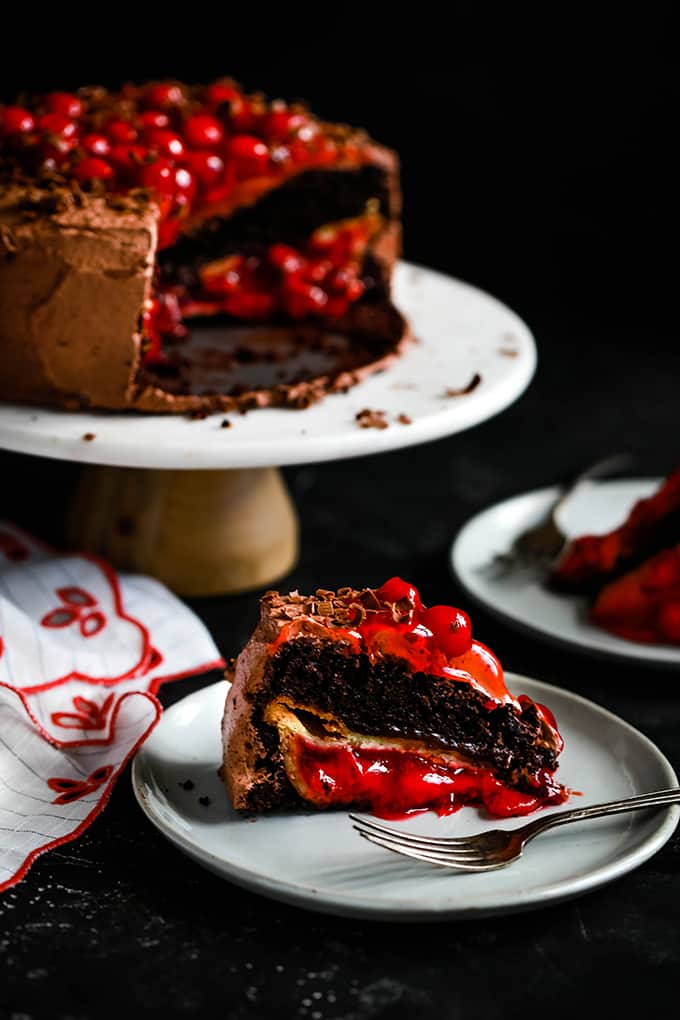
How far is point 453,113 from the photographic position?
438 cm

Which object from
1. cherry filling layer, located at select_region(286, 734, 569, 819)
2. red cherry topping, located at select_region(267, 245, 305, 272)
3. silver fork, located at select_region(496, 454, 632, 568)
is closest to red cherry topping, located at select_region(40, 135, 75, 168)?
red cherry topping, located at select_region(267, 245, 305, 272)

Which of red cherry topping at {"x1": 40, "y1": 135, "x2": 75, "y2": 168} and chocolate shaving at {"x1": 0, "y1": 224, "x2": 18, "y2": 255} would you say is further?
red cherry topping at {"x1": 40, "y1": 135, "x2": 75, "y2": 168}

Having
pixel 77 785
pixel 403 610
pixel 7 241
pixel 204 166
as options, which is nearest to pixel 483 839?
pixel 403 610

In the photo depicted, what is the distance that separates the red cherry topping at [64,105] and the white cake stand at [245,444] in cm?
66

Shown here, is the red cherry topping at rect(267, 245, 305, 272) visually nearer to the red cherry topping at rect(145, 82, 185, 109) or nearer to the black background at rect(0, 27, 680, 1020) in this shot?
the red cherry topping at rect(145, 82, 185, 109)

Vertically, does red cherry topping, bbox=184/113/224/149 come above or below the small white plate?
above

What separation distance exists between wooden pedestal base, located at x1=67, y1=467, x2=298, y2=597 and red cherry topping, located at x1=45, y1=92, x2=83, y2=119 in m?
0.70

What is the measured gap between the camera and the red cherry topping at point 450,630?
76.5 inches

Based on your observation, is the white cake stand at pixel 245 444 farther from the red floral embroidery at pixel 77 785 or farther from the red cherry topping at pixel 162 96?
the red cherry topping at pixel 162 96

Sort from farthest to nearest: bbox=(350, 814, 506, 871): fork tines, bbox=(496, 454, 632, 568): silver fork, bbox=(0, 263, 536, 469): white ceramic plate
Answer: bbox=(496, 454, 632, 568): silver fork → bbox=(0, 263, 536, 469): white ceramic plate → bbox=(350, 814, 506, 871): fork tines

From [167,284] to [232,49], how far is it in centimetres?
128

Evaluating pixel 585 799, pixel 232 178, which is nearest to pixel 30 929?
pixel 585 799

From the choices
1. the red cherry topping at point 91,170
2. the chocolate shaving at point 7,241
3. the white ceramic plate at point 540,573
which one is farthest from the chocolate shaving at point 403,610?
the red cherry topping at point 91,170

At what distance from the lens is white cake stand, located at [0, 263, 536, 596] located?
7.80 ft
